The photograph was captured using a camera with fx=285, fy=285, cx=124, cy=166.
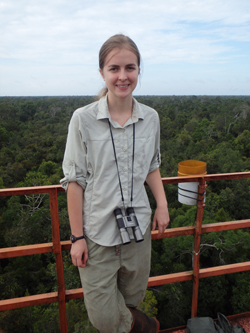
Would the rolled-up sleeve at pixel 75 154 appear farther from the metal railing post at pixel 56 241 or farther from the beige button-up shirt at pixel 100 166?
the metal railing post at pixel 56 241

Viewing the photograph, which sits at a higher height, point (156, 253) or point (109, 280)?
point (109, 280)

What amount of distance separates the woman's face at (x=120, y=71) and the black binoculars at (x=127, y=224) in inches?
21.2

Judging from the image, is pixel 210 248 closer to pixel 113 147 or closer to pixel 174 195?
pixel 174 195

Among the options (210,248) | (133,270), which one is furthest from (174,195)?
(133,270)

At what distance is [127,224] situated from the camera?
1276 mm

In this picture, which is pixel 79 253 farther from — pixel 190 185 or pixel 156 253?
pixel 156 253

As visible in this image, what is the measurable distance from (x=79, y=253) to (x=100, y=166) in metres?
0.40

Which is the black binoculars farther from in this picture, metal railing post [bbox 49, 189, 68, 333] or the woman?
metal railing post [bbox 49, 189, 68, 333]

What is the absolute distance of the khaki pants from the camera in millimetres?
1307

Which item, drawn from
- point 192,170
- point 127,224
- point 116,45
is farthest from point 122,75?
point 192,170

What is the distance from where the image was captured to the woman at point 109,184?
127 centimetres

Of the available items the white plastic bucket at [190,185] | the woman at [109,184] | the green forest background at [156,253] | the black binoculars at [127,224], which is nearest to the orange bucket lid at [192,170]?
the white plastic bucket at [190,185]

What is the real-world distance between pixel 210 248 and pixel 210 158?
11.3 m

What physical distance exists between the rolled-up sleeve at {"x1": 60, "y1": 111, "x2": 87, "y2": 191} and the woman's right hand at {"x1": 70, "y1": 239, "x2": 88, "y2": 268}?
0.28m
